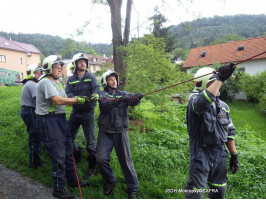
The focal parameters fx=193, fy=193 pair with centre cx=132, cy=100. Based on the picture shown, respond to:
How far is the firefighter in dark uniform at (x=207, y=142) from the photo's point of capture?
240cm

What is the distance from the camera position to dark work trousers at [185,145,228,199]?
242cm

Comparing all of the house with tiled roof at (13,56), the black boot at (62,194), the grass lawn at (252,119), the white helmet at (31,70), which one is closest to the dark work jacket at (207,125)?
the black boot at (62,194)

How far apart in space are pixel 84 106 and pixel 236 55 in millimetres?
29515

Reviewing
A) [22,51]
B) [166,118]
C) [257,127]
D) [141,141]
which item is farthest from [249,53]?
[22,51]

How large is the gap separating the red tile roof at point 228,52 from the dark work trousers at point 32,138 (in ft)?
91.8

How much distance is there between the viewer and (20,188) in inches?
142

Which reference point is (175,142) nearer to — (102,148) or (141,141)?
(141,141)

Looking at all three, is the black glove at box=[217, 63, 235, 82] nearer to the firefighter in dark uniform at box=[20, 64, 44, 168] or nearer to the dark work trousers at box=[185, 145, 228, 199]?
the dark work trousers at box=[185, 145, 228, 199]

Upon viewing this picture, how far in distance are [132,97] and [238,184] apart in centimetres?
323

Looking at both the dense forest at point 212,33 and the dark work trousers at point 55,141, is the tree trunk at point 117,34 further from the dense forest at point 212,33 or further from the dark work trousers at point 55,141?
the dense forest at point 212,33

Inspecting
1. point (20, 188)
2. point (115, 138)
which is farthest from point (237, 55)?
point (20, 188)

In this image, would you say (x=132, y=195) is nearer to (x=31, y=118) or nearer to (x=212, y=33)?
(x=31, y=118)

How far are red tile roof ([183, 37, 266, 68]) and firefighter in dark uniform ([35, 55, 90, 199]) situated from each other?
1111 inches

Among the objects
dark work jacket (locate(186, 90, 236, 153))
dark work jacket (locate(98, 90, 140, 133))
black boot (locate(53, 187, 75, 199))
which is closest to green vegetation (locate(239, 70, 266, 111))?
dark work jacket (locate(186, 90, 236, 153))
